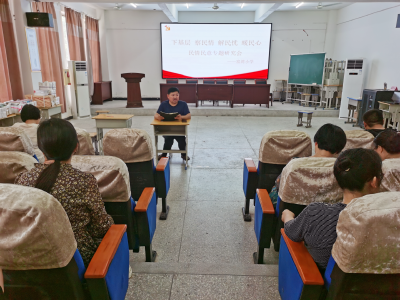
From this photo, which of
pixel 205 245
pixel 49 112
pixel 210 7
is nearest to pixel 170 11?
pixel 210 7

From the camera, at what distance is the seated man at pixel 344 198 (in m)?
1.00

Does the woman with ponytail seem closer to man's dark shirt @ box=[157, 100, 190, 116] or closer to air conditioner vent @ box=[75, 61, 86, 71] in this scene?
man's dark shirt @ box=[157, 100, 190, 116]

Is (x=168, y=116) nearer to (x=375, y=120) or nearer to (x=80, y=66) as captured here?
(x=375, y=120)

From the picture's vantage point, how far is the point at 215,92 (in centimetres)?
826

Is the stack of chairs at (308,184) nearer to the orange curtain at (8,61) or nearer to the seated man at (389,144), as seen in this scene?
the seated man at (389,144)

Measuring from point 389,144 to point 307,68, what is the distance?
772 cm

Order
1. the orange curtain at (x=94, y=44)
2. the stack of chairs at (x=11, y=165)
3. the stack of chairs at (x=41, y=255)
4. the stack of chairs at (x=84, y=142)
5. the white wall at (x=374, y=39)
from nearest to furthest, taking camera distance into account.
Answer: the stack of chairs at (x=41, y=255) < the stack of chairs at (x=11, y=165) < the stack of chairs at (x=84, y=142) < the white wall at (x=374, y=39) < the orange curtain at (x=94, y=44)

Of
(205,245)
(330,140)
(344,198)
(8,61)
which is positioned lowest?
(205,245)

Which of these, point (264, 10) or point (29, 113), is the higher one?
point (264, 10)

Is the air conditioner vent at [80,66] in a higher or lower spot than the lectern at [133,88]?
higher

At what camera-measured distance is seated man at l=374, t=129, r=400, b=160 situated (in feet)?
5.56

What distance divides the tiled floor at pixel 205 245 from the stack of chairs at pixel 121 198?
0.21m

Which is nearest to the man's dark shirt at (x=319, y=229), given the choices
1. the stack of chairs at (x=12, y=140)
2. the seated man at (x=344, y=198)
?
the seated man at (x=344, y=198)

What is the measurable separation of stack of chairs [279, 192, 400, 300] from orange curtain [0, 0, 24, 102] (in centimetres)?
555
